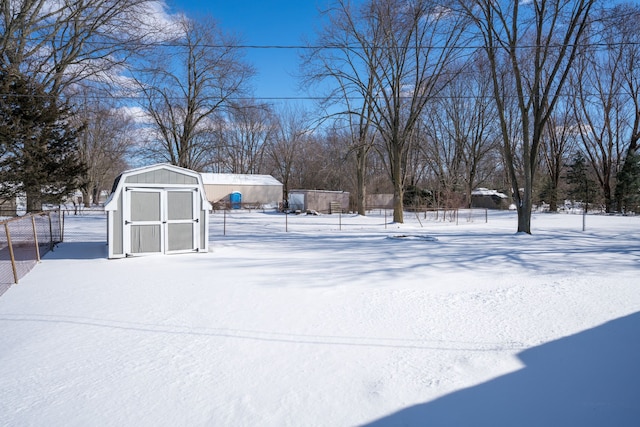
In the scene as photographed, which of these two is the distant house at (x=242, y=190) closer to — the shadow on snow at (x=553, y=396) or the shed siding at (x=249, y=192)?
the shed siding at (x=249, y=192)

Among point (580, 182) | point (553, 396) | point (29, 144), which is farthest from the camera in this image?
point (580, 182)

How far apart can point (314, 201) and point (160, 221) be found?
85.3 ft

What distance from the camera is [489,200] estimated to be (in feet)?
160

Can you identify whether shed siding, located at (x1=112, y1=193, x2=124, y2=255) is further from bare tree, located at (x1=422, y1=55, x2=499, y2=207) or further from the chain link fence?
bare tree, located at (x1=422, y1=55, x2=499, y2=207)

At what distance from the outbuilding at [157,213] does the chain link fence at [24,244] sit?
5.68 ft

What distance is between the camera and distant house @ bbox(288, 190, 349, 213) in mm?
35844

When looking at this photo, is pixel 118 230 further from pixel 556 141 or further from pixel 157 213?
pixel 556 141

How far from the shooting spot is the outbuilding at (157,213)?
10000 millimetres

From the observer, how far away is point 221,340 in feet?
14.5

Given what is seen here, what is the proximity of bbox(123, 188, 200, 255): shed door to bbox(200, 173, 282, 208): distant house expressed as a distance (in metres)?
28.2

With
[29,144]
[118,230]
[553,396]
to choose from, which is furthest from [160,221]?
[553,396]

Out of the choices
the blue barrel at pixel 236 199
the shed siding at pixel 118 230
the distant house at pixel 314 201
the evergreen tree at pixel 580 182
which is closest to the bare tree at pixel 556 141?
the evergreen tree at pixel 580 182

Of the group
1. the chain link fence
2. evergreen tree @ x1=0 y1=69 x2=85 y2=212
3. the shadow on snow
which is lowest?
the shadow on snow

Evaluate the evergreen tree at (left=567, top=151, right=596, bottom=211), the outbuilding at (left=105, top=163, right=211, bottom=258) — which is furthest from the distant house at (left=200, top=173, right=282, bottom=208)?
the evergreen tree at (left=567, top=151, right=596, bottom=211)
